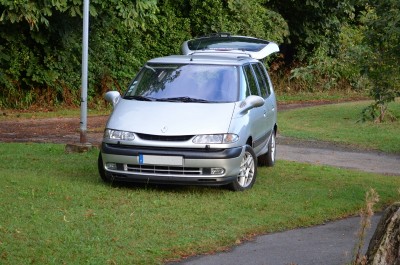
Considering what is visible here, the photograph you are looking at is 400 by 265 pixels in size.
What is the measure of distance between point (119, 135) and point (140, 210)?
5.10 feet

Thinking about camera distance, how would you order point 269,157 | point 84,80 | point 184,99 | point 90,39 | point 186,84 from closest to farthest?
point 184,99 → point 186,84 → point 269,157 → point 84,80 → point 90,39

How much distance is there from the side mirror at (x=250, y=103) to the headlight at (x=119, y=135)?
152 cm

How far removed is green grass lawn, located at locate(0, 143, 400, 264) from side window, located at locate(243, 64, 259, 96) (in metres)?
1.24

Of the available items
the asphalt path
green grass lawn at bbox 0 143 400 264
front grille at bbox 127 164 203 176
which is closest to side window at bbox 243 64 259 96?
green grass lawn at bbox 0 143 400 264

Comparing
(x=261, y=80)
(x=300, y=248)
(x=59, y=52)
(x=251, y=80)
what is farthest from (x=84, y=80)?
(x=59, y=52)

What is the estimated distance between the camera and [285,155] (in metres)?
16.8

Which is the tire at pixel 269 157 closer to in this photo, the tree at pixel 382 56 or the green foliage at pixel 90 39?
the tree at pixel 382 56

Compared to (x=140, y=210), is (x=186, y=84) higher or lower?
higher

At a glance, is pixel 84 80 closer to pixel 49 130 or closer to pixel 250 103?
pixel 250 103

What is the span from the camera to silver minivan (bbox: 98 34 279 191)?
11398mm

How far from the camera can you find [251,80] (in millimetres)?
13344

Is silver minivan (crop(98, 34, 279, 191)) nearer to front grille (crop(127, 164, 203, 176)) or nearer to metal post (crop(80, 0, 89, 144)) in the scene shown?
front grille (crop(127, 164, 203, 176))

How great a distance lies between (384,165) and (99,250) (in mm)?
8773

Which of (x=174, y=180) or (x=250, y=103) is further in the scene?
(x=250, y=103)
